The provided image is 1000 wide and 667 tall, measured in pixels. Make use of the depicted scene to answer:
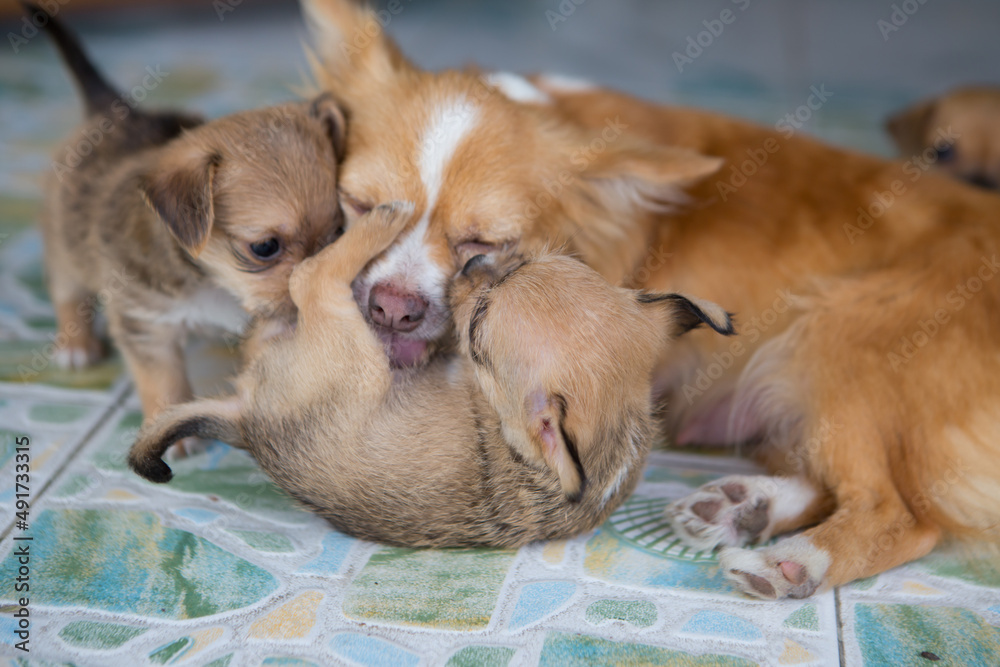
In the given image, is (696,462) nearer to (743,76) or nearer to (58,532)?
(58,532)

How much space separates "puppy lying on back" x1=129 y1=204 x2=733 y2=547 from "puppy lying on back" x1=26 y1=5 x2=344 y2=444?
0.79 ft

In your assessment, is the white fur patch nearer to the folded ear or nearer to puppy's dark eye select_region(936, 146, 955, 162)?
the folded ear

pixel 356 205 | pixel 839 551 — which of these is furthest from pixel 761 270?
pixel 356 205

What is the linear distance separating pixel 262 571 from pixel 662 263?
4.82 ft

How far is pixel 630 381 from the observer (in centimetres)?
216

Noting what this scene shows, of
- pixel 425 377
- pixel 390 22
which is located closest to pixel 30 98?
pixel 390 22

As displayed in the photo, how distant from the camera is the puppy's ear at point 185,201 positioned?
2.19 meters

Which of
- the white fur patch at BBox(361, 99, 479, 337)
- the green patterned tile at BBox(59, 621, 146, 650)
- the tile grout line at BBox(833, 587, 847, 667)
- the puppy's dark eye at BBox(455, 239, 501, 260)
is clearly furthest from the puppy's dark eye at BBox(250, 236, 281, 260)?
the tile grout line at BBox(833, 587, 847, 667)

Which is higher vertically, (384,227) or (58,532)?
(384,227)

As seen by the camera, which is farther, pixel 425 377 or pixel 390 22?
pixel 390 22

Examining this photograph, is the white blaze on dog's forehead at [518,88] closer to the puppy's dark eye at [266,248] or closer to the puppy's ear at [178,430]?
the puppy's dark eye at [266,248]

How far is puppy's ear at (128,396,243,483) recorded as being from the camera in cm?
208

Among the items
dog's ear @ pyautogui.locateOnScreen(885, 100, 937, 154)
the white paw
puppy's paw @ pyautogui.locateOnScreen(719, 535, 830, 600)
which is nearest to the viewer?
puppy's paw @ pyautogui.locateOnScreen(719, 535, 830, 600)

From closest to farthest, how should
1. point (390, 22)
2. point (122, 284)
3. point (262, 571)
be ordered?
1. point (262, 571)
2. point (122, 284)
3. point (390, 22)
